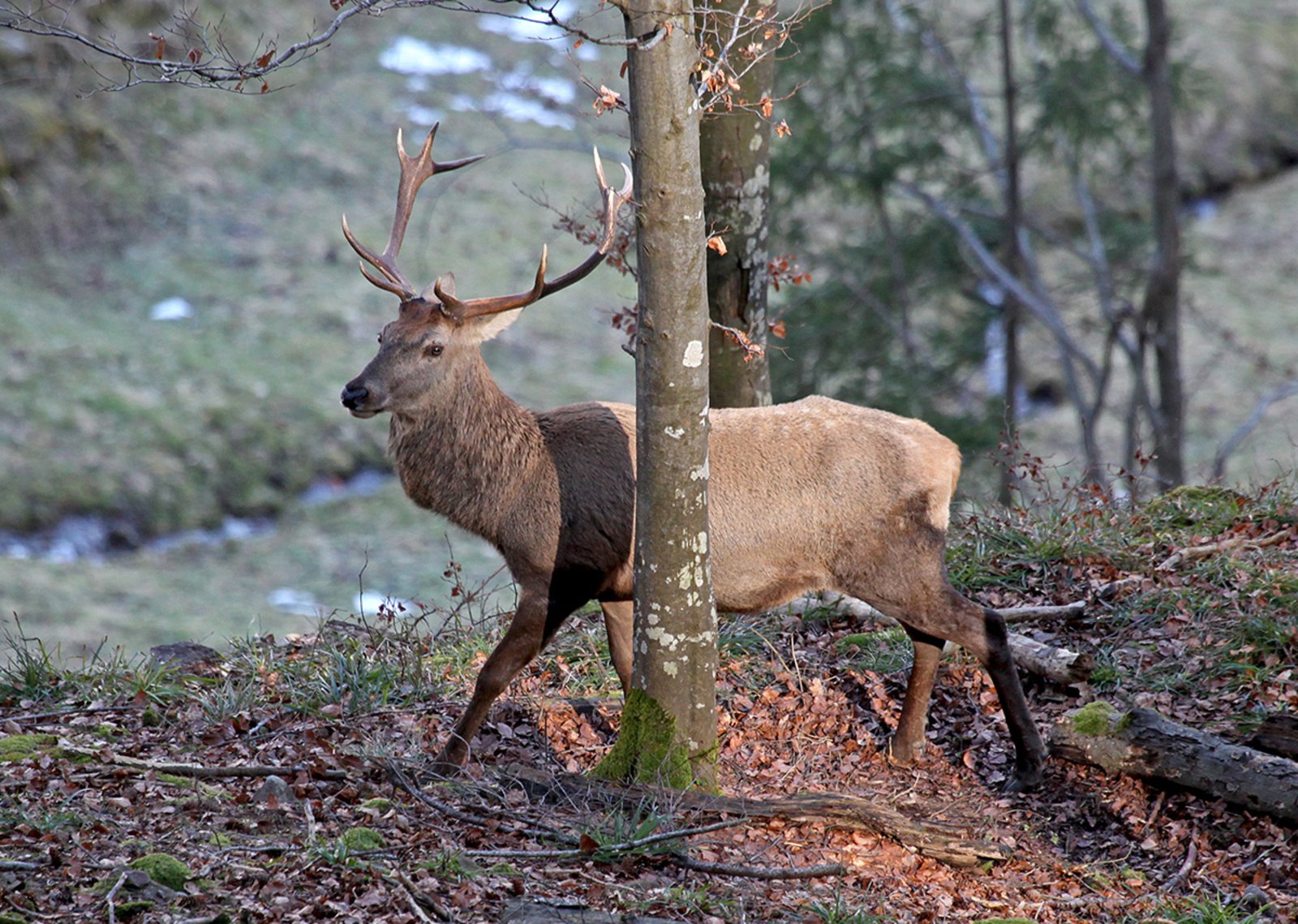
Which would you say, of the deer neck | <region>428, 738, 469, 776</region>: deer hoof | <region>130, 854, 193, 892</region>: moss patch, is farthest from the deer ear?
<region>130, 854, 193, 892</region>: moss patch

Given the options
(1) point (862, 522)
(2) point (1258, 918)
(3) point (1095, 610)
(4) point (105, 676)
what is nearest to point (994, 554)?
(3) point (1095, 610)

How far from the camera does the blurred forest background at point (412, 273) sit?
16141 millimetres

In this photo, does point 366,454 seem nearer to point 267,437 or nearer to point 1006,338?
point 267,437

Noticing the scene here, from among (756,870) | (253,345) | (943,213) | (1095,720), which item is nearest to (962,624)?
(1095,720)

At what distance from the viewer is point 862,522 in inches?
232

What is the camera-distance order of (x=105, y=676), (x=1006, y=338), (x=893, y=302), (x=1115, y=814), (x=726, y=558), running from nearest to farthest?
1. (x=1115, y=814)
2. (x=726, y=558)
3. (x=105, y=676)
4. (x=1006, y=338)
5. (x=893, y=302)

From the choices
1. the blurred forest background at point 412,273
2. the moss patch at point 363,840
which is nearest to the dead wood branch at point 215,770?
the moss patch at point 363,840

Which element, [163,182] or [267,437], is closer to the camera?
[267,437]

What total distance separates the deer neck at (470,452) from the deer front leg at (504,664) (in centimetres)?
53

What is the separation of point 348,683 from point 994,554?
3609 millimetres

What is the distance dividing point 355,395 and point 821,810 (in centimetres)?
274

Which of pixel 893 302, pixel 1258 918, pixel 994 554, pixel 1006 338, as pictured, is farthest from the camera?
pixel 893 302

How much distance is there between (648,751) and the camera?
5152mm

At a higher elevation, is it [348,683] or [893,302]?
[893,302]
